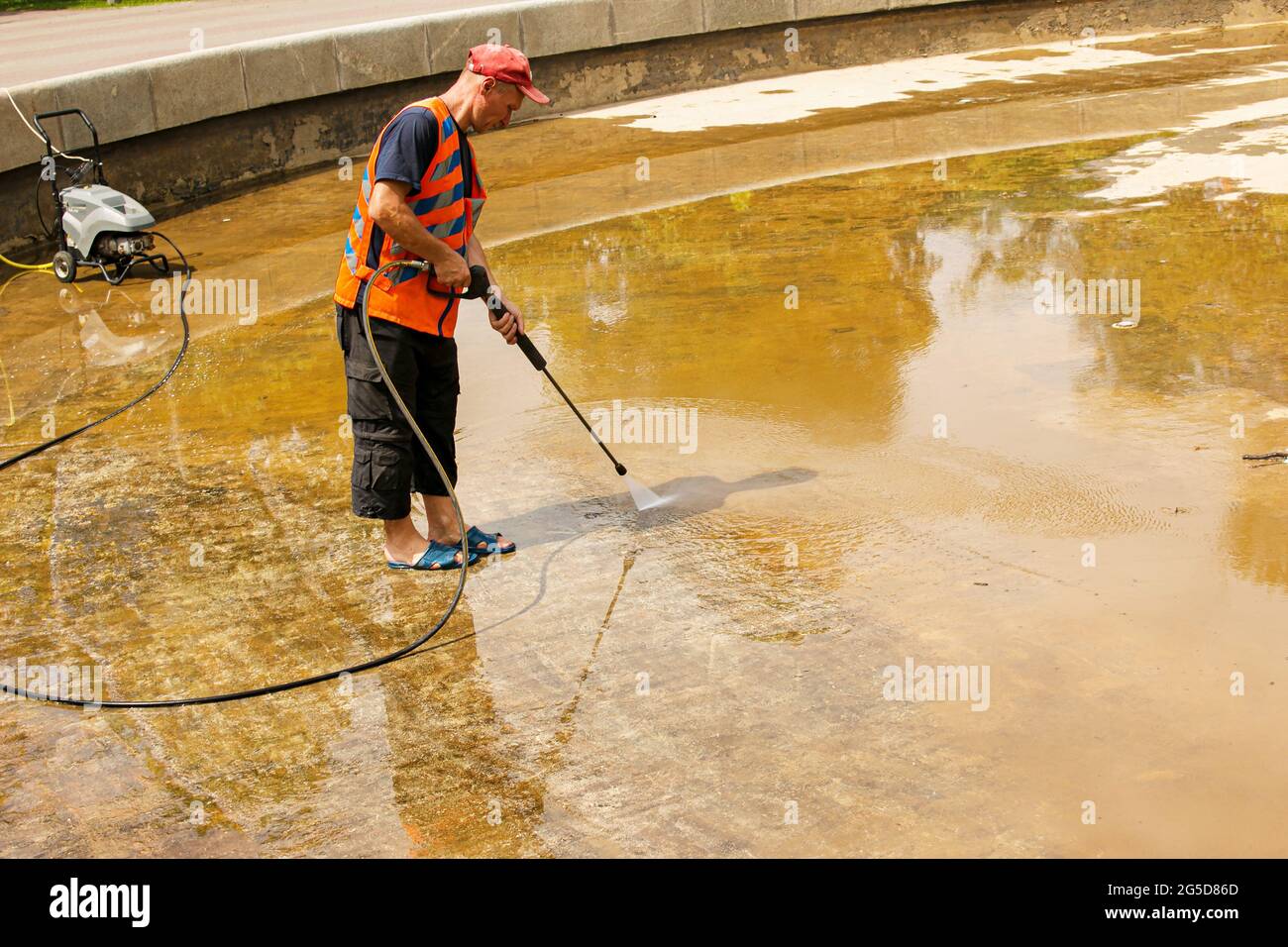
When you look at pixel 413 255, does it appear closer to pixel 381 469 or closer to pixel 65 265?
pixel 381 469

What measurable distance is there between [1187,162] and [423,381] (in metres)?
6.84

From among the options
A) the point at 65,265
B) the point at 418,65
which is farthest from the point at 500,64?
the point at 418,65

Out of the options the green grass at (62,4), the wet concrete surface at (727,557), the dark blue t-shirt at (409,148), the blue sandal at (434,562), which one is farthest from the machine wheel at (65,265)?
the green grass at (62,4)

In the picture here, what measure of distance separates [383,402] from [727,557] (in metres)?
1.36

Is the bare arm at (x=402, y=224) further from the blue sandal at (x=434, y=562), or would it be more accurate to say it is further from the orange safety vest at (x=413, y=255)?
the blue sandal at (x=434, y=562)

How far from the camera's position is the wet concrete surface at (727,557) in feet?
12.0

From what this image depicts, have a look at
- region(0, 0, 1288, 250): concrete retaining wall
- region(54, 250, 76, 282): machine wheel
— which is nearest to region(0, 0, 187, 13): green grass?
region(0, 0, 1288, 250): concrete retaining wall

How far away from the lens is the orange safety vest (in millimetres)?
4773

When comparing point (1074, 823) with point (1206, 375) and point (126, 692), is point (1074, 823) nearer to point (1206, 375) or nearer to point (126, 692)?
point (126, 692)

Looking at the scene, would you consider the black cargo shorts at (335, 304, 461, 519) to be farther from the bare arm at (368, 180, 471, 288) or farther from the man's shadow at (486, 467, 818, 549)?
the man's shadow at (486, 467, 818, 549)

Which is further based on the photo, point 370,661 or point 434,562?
point 434,562

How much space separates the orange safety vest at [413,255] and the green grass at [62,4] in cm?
1608

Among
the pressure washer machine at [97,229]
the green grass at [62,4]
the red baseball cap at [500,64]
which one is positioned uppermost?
the green grass at [62,4]

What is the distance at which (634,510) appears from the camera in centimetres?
554
